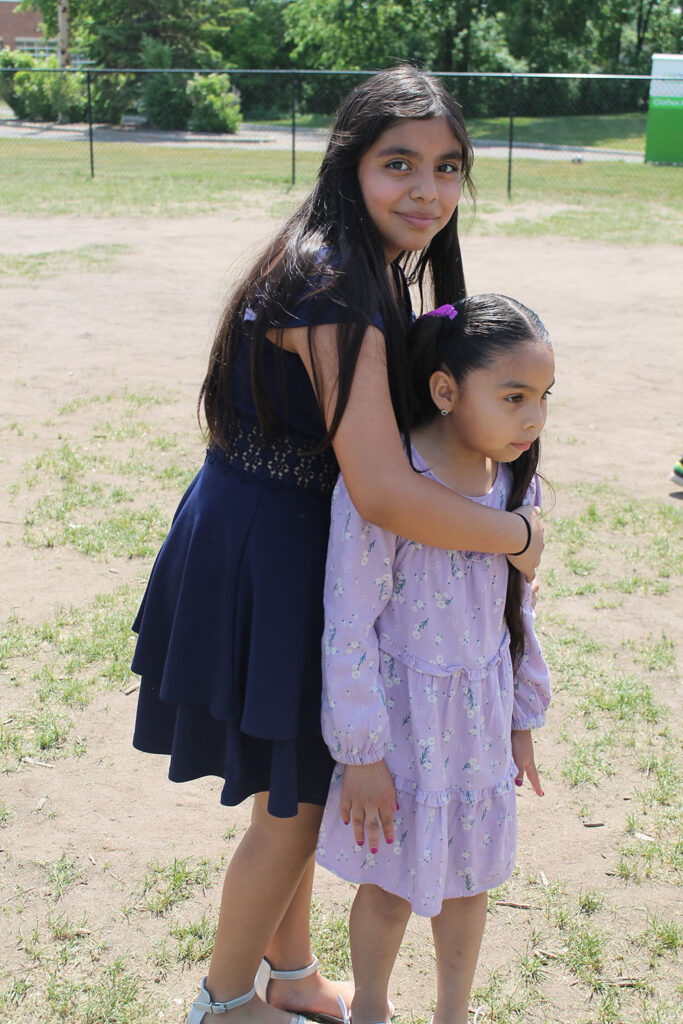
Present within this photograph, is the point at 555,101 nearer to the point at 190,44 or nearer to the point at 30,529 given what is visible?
the point at 190,44

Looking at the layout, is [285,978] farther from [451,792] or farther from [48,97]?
Answer: [48,97]

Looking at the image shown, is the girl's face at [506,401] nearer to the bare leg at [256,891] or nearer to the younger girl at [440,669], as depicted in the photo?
the younger girl at [440,669]

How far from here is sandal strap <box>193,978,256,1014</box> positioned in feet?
6.65

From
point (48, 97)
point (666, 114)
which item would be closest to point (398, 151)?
point (666, 114)

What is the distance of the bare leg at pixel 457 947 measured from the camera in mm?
1910

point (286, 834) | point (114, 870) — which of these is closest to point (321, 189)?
point (286, 834)

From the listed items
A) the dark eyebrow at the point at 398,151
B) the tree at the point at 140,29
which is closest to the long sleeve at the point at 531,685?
the dark eyebrow at the point at 398,151

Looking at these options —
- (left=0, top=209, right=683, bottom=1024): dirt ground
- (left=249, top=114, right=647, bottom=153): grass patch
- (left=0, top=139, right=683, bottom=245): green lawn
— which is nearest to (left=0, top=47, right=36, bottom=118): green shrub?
(left=249, top=114, right=647, bottom=153): grass patch

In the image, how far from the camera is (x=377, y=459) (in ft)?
5.40

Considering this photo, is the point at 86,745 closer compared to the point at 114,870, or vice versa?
the point at 114,870

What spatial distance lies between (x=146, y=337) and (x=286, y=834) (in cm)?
640

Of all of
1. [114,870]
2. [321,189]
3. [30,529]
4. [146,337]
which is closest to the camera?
[321,189]

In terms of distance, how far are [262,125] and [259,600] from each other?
31.8m

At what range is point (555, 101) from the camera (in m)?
34.1
